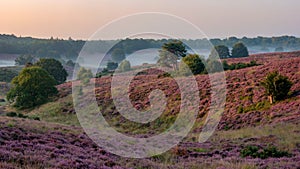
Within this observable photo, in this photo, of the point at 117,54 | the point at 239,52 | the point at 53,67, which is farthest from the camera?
the point at 117,54

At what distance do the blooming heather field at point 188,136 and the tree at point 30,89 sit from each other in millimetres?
4128

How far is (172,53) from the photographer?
79250mm

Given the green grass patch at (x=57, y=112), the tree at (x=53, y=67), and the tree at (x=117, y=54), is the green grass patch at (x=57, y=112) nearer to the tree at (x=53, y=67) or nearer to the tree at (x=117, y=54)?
the tree at (x=53, y=67)

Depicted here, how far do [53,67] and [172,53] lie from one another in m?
30.9

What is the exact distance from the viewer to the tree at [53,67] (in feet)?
254

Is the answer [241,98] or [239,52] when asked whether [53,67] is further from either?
[239,52]

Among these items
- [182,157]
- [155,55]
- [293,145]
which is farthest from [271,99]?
[155,55]

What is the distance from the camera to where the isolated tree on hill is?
258 feet

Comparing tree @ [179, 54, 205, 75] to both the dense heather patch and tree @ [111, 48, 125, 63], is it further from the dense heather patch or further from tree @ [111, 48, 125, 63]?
tree @ [111, 48, 125, 63]

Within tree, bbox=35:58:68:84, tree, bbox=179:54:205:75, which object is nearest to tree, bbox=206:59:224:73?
tree, bbox=179:54:205:75

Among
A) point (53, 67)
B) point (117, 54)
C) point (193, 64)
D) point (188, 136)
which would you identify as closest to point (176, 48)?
point (193, 64)

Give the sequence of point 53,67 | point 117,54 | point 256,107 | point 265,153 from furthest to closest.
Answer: point 117,54 < point 53,67 < point 256,107 < point 265,153

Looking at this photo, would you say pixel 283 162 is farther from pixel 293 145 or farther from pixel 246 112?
pixel 246 112

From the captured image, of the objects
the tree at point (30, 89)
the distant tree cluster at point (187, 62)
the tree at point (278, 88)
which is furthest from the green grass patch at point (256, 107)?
the tree at point (30, 89)
